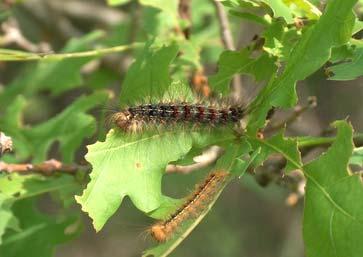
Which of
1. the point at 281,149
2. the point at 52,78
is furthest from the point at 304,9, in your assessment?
the point at 52,78

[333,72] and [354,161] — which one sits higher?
[333,72]

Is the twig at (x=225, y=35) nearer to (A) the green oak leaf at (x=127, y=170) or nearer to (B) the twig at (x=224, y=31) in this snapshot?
(B) the twig at (x=224, y=31)

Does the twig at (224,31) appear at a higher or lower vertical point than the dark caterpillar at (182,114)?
lower

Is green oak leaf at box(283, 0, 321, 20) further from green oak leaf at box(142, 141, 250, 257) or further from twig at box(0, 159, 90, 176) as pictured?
twig at box(0, 159, 90, 176)

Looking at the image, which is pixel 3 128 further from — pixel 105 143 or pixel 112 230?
pixel 112 230

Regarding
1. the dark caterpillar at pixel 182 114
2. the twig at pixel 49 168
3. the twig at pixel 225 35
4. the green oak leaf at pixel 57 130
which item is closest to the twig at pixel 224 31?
the twig at pixel 225 35

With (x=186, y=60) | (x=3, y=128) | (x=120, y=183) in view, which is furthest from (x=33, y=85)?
(x=120, y=183)

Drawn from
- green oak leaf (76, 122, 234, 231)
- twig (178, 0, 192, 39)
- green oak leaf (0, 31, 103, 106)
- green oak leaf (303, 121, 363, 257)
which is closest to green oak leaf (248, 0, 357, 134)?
green oak leaf (303, 121, 363, 257)
